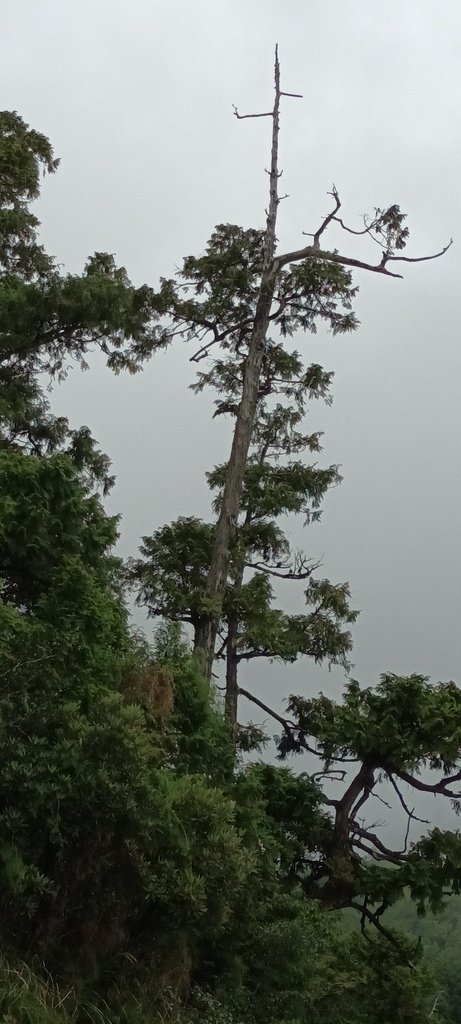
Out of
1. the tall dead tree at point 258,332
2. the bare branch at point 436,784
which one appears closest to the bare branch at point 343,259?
the tall dead tree at point 258,332

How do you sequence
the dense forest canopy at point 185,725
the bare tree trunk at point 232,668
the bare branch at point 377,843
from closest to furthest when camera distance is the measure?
the dense forest canopy at point 185,725 < the bare branch at point 377,843 < the bare tree trunk at point 232,668

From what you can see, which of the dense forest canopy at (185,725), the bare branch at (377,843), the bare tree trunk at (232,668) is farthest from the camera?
the bare tree trunk at (232,668)

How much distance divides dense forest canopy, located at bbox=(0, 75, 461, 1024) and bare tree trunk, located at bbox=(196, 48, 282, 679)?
0.05m

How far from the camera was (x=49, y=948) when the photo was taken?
9.31 metres

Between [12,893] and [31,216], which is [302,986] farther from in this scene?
[31,216]

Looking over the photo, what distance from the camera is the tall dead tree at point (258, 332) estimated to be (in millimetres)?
17656

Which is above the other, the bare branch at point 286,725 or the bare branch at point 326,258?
the bare branch at point 326,258

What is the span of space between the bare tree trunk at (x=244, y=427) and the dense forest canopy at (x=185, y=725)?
5 cm

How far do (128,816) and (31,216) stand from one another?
41.8 feet

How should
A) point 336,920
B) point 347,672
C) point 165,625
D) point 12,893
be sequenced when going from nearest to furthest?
point 12,893 → point 165,625 → point 336,920 → point 347,672

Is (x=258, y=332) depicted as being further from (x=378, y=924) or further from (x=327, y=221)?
(x=378, y=924)

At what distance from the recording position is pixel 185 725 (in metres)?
12.2

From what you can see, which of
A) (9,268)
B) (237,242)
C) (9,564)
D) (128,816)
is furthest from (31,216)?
(128,816)

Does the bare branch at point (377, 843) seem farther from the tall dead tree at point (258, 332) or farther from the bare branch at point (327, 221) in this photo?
the bare branch at point (327, 221)
